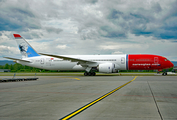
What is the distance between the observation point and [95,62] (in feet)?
112

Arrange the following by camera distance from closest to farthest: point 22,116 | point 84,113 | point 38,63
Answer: point 22,116
point 84,113
point 38,63

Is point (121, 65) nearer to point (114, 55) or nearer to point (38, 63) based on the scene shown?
point (114, 55)

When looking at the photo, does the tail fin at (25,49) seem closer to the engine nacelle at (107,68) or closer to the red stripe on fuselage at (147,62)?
the engine nacelle at (107,68)

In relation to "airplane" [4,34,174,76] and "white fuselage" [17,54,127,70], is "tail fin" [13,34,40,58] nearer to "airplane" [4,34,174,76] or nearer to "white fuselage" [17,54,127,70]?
"airplane" [4,34,174,76]

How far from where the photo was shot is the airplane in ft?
105

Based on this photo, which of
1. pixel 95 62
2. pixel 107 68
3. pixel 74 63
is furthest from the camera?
pixel 74 63

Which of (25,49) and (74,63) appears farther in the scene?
(25,49)

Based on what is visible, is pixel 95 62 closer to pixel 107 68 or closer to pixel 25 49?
pixel 107 68

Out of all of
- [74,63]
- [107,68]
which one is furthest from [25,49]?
[107,68]

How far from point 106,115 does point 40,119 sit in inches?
82.6

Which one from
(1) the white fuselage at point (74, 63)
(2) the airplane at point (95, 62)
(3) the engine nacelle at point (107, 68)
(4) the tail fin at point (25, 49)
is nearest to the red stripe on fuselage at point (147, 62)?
(2) the airplane at point (95, 62)

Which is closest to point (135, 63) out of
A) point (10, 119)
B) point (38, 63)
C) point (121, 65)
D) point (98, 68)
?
point (121, 65)

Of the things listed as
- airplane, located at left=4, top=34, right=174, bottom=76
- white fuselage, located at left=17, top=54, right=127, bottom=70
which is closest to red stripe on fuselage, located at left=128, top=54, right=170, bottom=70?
airplane, located at left=4, top=34, right=174, bottom=76

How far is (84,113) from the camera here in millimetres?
5707
